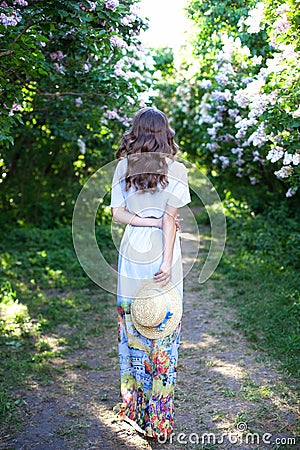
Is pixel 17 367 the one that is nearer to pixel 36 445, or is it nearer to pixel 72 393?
pixel 72 393

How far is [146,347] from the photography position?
11.3ft

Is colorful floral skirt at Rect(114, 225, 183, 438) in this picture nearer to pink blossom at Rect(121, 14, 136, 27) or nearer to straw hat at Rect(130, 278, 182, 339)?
straw hat at Rect(130, 278, 182, 339)

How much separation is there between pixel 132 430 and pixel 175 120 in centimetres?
869

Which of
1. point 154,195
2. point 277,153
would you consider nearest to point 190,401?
point 154,195

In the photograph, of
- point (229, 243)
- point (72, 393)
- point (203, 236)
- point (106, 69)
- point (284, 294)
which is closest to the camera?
point (72, 393)

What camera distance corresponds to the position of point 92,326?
5.79m

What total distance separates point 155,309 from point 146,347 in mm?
283

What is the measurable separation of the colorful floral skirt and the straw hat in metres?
0.05

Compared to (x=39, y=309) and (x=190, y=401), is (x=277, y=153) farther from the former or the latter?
(x=39, y=309)

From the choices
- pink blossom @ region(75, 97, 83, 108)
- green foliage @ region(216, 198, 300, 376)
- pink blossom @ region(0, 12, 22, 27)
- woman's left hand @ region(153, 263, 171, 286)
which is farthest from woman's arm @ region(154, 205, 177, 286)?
pink blossom @ region(75, 97, 83, 108)

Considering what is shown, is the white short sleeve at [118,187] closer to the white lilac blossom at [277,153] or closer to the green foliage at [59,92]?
the green foliage at [59,92]

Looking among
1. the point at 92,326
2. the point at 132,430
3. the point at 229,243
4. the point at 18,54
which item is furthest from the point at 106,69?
the point at 229,243

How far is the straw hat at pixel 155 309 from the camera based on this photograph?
3.31 m

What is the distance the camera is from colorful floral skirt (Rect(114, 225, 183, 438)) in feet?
11.0
